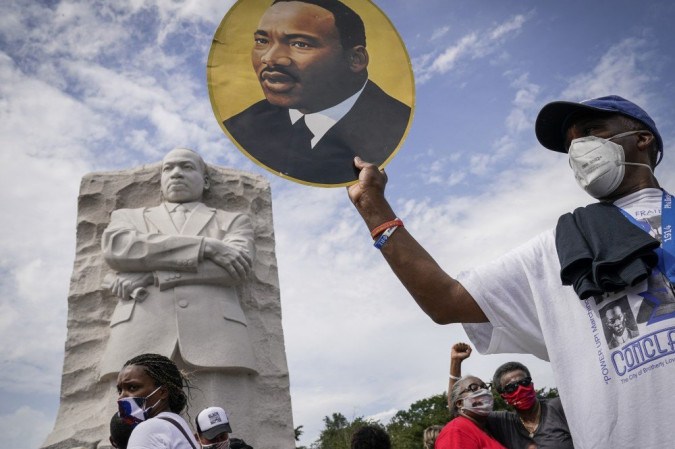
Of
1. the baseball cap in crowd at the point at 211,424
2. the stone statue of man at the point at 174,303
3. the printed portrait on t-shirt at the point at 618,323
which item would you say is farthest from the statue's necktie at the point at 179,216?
the printed portrait on t-shirt at the point at 618,323

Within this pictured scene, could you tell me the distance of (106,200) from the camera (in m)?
6.65

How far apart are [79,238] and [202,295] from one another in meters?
1.69

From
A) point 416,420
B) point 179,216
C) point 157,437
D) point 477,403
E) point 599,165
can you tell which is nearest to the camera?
point 599,165

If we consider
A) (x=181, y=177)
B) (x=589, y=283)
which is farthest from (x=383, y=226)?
(x=181, y=177)

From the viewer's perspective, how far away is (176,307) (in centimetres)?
555

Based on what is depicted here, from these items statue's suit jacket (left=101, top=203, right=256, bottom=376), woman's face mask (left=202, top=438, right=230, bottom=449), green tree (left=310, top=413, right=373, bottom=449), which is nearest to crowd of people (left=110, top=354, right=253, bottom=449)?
woman's face mask (left=202, top=438, right=230, bottom=449)

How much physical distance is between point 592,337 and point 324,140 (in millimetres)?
959

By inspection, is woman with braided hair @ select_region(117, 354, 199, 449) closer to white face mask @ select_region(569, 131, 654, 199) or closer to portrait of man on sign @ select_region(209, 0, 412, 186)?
portrait of man on sign @ select_region(209, 0, 412, 186)

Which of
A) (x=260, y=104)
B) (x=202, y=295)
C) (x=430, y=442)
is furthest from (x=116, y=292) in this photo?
(x=260, y=104)

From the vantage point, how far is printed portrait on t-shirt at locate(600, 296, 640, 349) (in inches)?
62.7

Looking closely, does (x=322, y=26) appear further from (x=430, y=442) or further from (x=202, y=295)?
(x=202, y=295)

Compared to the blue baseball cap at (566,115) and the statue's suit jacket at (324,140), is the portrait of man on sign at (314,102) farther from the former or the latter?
the blue baseball cap at (566,115)

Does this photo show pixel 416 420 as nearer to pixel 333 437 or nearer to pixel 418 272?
pixel 333 437

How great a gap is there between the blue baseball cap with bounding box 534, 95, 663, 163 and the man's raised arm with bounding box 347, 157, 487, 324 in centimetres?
59
